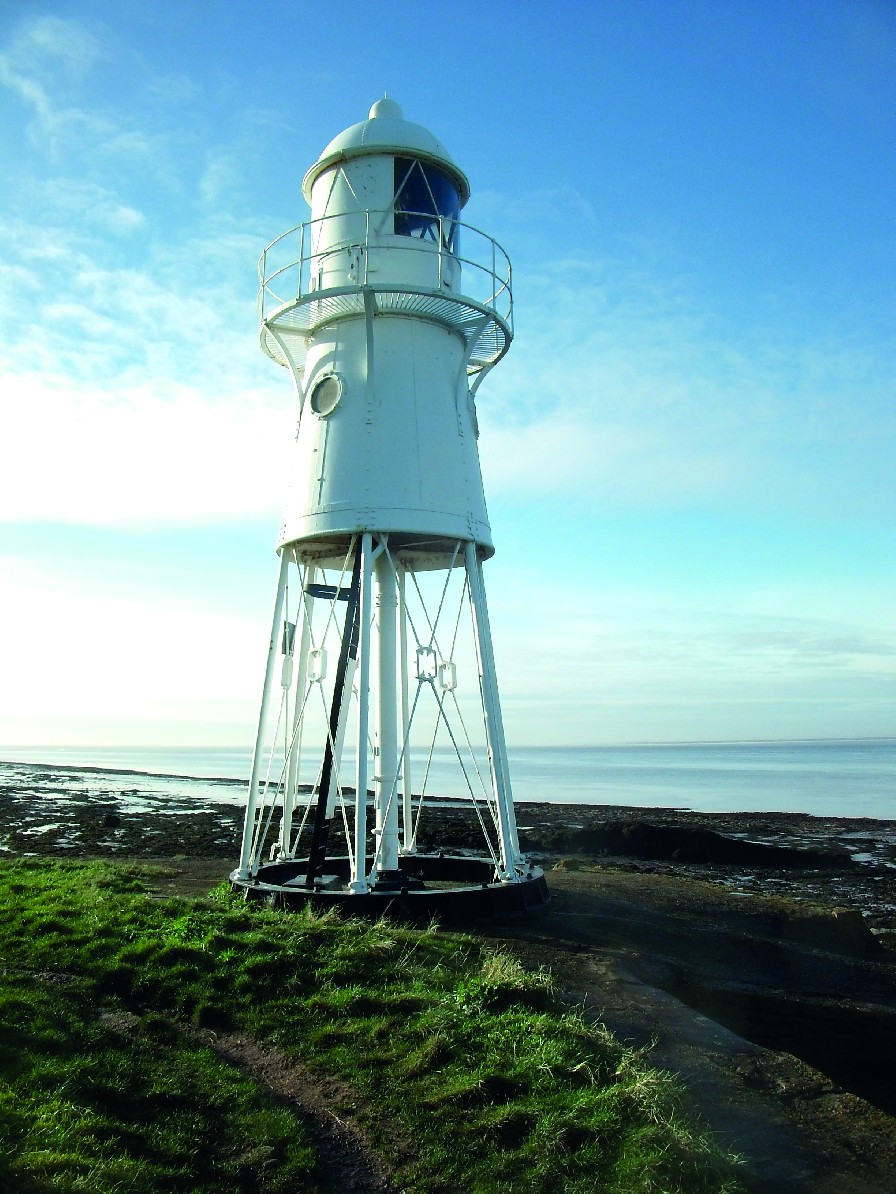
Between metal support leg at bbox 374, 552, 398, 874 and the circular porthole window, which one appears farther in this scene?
the circular porthole window

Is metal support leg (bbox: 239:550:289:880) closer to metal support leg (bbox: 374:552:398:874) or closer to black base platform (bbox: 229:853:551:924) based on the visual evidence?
black base platform (bbox: 229:853:551:924)

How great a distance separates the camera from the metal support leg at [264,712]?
44.4 feet

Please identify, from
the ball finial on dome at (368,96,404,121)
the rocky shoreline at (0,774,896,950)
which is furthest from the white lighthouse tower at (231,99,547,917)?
the rocky shoreline at (0,774,896,950)

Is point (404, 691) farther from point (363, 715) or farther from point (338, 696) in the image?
point (363, 715)

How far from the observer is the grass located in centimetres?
589

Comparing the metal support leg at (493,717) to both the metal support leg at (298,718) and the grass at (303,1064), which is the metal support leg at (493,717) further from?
the metal support leg at (298,718)

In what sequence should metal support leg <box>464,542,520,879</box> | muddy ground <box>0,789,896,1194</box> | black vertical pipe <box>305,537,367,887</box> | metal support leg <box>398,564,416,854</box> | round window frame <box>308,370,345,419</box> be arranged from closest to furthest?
muddy ground <box>0,789,896,1194</box> → black vertical pipe <box>305,537,367,887</box> → metal support leg <box>464,542,520,879</box> → round window frame <box>308,370,345,419</box> → metal support leg <box>398,564,416,854</box>

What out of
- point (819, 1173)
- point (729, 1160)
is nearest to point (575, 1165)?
point (729, 1160)

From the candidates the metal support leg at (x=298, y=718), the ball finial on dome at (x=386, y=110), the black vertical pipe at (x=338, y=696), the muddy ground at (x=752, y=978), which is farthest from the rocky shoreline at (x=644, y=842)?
the ball finial on dome at (x=386, y=110)

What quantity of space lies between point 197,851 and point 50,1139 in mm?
21990

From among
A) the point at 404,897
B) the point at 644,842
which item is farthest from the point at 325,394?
the point at 644,842

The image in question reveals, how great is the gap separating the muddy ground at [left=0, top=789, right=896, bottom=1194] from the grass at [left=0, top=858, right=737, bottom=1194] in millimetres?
694

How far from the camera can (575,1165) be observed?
596cm

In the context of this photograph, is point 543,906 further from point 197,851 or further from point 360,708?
point 197,851
